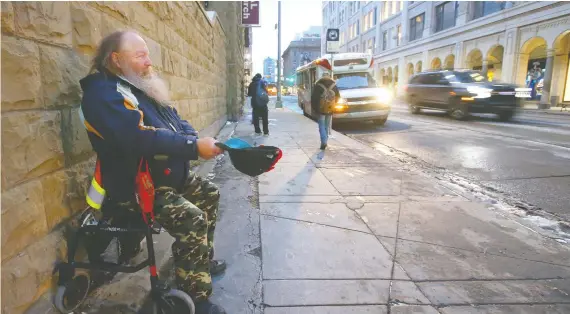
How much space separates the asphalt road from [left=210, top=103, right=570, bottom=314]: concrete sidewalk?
1.05m

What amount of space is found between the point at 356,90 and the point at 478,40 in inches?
841

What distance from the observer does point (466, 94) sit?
13867mm

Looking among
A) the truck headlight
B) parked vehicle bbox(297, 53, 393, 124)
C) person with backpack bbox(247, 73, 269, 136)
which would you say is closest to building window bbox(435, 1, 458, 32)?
parked vehicle bbox(297, 53, 393, 124)

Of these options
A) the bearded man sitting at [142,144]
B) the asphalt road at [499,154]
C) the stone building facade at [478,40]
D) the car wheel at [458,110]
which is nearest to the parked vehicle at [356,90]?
the asphalt road at [499,154]

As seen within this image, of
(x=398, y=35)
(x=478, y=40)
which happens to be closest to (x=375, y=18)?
(x=398, y=35)

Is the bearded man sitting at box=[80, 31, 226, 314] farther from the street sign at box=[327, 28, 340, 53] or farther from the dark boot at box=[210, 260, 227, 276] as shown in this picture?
the street sign at box=[327, 28, 340, 53]

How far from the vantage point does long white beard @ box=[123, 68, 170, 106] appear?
1992 millimetres

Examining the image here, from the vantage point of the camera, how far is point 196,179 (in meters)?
2.45

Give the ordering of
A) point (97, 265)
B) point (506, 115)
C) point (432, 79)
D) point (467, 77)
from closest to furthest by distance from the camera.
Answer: point (97, 265), point (506, 115), point (467, 77), point (432, 79)

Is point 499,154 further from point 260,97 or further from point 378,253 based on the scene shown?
point 260,97

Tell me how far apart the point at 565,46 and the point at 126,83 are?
90.4 feet

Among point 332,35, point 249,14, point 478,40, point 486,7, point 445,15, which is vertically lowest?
point 332,35

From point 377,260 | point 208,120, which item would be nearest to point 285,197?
point 377,260

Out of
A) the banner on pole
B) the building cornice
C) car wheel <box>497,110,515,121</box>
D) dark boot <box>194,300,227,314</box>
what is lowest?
dark boot <box>194,300,227,314</box>
